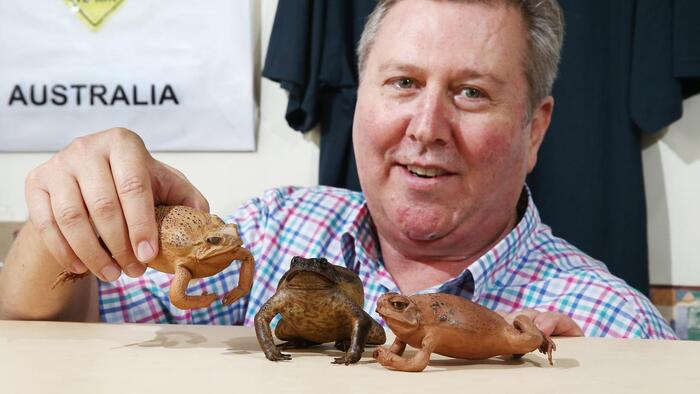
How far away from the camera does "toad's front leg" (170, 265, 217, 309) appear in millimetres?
595

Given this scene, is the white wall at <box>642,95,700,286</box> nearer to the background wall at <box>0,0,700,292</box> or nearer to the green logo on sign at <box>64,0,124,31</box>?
the background wall at <box>0,0,700,292</box>

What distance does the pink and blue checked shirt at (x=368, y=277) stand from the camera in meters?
1.13

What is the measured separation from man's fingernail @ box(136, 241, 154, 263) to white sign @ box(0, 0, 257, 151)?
50.4 inches

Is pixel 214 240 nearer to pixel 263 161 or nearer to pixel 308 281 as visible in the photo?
pixel 308 281

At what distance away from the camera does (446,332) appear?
536 mm

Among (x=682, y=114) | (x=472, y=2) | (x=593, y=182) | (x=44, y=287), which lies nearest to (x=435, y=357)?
(x=44, y=287)

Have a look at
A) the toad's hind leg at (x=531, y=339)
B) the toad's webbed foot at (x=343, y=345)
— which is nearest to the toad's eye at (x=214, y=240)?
the toad's webbed foot at (x=343, y=345)

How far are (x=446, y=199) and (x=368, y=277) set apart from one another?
18 cm

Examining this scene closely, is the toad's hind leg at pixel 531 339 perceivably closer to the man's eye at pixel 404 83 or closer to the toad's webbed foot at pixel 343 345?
the toad's webbed foot at pixel 343 345

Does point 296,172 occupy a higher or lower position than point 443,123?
lower

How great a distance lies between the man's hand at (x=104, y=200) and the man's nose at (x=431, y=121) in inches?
17.3

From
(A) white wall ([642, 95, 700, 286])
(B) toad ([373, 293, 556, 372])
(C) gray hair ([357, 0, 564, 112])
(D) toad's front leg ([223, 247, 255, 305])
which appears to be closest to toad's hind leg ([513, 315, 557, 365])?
(B) toad ([373, 293, 556, 372])

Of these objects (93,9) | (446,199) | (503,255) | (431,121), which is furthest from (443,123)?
(93,9)

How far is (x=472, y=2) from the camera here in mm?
1195
